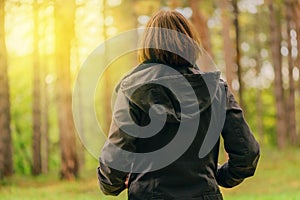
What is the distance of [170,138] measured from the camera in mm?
3084

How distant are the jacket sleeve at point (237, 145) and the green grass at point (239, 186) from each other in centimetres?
880

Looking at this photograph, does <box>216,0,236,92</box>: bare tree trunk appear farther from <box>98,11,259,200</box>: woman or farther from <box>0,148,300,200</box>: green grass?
<box>98,11,259,200</box>: woman

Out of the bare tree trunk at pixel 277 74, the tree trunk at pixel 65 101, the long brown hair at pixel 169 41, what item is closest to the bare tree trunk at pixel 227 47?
the tree trunk at pixel 65 101

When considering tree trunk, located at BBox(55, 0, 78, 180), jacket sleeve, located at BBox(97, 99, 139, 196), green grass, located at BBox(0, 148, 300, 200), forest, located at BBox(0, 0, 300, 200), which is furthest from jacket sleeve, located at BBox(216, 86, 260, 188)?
tree trunk, located at BBox(55, 0, 78, 180)

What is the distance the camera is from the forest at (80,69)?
17.1 m

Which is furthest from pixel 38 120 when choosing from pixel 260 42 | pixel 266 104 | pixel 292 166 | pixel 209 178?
pixel 266 104

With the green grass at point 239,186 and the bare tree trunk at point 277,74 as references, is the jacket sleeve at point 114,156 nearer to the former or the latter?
the green grass at point 239,186

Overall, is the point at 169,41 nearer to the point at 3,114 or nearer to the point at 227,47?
the point at 3,114

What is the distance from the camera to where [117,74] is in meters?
34.1


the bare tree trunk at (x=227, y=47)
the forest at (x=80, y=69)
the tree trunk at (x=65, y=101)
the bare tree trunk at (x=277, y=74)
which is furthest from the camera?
the bare tree trunk at (x=277, y=74)

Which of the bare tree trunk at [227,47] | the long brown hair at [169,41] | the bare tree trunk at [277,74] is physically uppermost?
the long brown hair at [169,41]

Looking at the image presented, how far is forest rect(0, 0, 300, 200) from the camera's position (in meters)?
17.1

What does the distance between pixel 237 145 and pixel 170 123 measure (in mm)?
400

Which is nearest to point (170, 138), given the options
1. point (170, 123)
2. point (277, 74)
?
point (170, 123)
